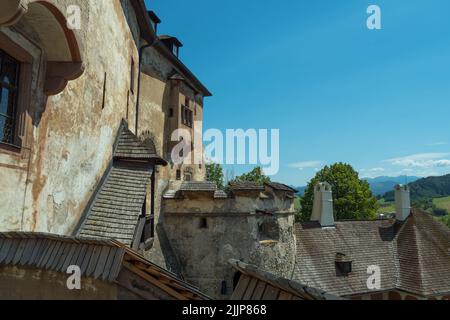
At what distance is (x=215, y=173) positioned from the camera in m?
41.8

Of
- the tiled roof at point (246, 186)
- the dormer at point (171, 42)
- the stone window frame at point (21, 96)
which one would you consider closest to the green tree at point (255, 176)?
the dormer at point (171, 42)

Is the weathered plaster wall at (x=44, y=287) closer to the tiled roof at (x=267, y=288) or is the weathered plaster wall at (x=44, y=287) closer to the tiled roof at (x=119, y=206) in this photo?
the tiled roof at (x=267, y=288)

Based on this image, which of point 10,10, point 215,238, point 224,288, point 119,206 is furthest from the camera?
point 215,238

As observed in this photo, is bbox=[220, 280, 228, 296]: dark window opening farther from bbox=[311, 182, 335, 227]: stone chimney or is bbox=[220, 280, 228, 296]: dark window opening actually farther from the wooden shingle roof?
the wooden shingle roof

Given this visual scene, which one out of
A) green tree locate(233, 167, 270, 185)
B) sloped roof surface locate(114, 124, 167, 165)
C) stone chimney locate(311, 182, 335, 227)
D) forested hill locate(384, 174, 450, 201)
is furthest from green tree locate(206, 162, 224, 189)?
forested hill locate(384, 174, 450, 201)

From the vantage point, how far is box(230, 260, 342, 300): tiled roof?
9.50ft

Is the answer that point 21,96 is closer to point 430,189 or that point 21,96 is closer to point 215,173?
point 215,173

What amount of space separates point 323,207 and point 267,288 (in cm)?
1858

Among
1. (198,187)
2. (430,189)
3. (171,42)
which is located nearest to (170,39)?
(171,42)

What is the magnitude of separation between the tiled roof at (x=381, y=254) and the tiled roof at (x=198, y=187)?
6.45 meters

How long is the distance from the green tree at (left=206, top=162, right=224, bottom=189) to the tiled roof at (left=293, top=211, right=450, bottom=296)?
21.7 meters

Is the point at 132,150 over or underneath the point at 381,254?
over

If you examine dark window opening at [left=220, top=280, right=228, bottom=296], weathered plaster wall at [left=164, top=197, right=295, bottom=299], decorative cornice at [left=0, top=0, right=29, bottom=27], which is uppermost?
decorative cornice at [left=0, top=0, right=29, bottom=27]

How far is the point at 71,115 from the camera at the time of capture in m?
6.97
